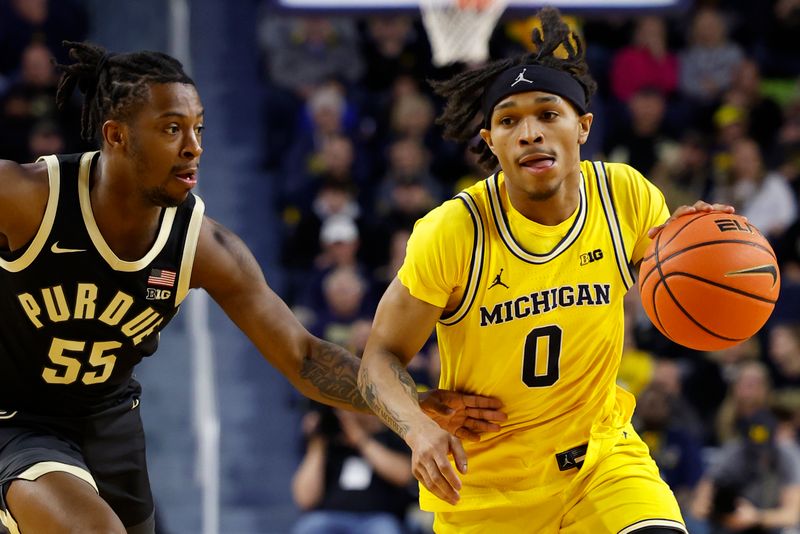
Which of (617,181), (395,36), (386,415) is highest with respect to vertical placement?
(395,36)

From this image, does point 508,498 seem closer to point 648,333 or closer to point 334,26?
point 648,333

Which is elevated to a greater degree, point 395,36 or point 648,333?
point 395,36

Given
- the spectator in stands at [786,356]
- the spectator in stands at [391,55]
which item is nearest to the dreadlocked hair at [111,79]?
the spectator in stands at [786,356]

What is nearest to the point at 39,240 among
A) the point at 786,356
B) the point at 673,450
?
the point at 673,450

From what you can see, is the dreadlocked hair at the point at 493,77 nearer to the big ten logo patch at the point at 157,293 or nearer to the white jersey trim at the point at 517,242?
the white jersey trim at the point at 517,242

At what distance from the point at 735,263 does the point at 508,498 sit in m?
1.09

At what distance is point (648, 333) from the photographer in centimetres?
850

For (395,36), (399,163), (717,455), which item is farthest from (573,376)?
(395,36)

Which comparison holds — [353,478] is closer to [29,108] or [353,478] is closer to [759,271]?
[29,108]

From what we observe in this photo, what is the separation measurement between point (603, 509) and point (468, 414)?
0.54m

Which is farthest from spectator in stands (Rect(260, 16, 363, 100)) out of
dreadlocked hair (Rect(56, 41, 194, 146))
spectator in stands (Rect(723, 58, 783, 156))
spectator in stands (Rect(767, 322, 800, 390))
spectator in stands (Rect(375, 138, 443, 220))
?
dreadlocked hair (Rect(56, 41, 194, 146))

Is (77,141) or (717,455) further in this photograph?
(77,141)

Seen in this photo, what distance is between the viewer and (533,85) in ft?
13.2

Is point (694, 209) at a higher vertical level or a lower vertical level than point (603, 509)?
higher
